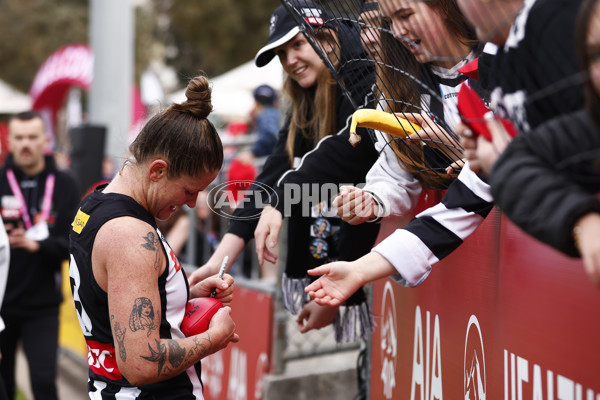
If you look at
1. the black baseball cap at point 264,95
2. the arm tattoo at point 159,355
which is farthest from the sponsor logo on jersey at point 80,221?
the black baseball cap at point 264,95

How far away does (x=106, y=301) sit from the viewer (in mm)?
2242

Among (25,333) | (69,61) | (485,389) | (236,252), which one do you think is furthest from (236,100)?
(485,389)

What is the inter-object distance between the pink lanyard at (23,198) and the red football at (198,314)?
3115 mm

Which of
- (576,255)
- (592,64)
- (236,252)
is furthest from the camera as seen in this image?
(236,252)

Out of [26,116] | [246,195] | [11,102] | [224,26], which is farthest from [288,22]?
[11,102]

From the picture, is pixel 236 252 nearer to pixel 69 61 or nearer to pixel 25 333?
pixel 25 333

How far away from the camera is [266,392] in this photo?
5098 mm

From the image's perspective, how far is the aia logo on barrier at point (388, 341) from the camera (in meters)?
3.13

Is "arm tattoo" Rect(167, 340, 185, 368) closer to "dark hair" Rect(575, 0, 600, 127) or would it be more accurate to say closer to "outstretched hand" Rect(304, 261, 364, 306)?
"outstretched hand" Rect(304, 261, 364, 306)

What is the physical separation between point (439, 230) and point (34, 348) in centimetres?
360

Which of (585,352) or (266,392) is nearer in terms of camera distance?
(585,352)

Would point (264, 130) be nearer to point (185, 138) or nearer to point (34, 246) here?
point (34, 246)

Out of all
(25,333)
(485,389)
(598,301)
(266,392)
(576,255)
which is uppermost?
(576,255)

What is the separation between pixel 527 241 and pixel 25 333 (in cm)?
391
